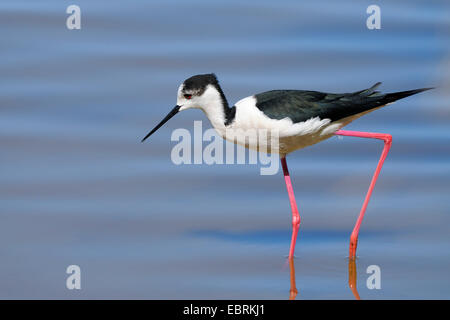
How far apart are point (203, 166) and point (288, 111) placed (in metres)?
1.55

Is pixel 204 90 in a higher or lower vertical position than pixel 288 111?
higher

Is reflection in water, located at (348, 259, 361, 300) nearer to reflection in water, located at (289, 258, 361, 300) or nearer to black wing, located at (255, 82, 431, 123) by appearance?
reflection in water, located at (289, 258, 361, 300)

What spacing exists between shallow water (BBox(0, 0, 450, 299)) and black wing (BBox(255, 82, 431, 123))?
32.8 inches

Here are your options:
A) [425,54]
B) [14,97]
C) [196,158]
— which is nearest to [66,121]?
[14,97]

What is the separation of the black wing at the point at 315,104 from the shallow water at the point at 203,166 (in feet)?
2.74

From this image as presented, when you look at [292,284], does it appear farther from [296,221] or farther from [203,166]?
[203,166]

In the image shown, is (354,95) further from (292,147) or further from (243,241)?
(243,241)

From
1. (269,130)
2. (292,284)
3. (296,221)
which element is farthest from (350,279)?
(269,130)

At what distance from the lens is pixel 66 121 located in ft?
25.6

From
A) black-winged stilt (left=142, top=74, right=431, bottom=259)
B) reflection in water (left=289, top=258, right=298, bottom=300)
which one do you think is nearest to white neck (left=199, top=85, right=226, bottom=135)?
black-winged stilt (left=142, top=74, right=431, bottom=259)

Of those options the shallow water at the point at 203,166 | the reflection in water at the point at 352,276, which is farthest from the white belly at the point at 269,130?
the reflection in water at the point at 352,276

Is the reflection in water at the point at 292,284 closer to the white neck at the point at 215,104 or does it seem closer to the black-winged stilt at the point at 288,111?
the black-winged stilt at the point at 288,111

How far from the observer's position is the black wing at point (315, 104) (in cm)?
594

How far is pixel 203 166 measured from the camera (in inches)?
289
